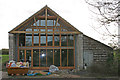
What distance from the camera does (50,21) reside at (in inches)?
623

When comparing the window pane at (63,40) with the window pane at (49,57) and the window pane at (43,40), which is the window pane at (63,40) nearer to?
the window pane at (49,57)

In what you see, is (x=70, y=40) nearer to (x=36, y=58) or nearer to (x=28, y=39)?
(x=36, y=58)

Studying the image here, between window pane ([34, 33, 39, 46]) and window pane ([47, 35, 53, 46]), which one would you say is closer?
window pane ([34, 33, 39, 46])

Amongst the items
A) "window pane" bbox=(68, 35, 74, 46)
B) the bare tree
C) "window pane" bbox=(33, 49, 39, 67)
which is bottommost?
"window pane" bbox=(33, 49, 39, 67)

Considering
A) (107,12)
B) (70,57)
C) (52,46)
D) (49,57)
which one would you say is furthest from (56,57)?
(107,12)

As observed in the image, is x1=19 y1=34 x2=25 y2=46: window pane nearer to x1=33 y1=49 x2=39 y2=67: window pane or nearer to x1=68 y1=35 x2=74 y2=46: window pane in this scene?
x1=33 y1=49 x2=39 y2=67: window pane

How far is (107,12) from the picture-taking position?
6.01m

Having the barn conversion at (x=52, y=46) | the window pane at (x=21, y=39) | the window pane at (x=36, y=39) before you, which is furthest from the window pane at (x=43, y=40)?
the window pane at (x=21, y=39)

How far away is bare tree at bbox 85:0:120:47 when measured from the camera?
5848mm

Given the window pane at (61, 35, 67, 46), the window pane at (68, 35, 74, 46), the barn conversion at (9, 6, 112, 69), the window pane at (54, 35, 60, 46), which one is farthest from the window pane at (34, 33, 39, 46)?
the window pane at (68, 35, 74, 46)

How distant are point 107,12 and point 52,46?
10.1 m

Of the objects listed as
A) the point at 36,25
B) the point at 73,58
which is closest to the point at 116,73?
the point at 73,58

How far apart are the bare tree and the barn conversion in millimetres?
9137

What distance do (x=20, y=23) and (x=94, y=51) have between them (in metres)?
8.09
